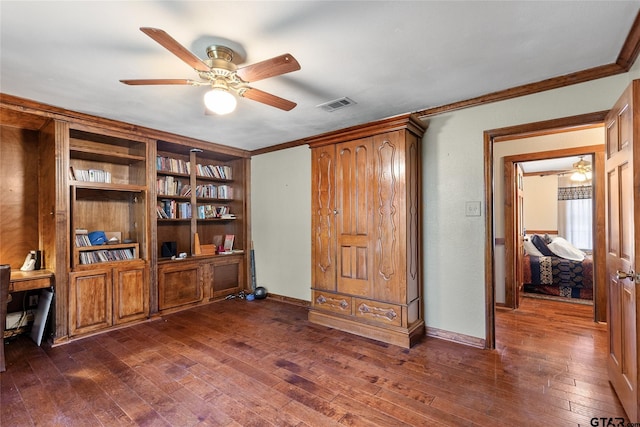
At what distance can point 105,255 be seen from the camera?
352 centimetres

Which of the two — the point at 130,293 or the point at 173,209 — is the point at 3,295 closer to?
the point at 130,293

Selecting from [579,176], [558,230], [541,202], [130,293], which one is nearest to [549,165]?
[579,176]

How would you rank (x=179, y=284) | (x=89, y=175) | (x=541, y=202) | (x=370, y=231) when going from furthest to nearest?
(x=541, y=202) → (x=179, y=284) → (x=89, y=175) → (x=370, y=231)

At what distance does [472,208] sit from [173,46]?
2.83m

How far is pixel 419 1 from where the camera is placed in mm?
1610

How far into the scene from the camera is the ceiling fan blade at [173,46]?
1449 mm

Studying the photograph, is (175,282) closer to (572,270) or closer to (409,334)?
(409,334)

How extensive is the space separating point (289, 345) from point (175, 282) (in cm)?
204

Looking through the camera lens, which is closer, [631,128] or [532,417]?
[631,128]

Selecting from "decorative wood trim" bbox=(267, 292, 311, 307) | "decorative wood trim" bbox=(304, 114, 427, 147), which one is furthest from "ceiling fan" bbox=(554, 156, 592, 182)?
"decorative wood trim" bbox=(267, 292, 311, 307)

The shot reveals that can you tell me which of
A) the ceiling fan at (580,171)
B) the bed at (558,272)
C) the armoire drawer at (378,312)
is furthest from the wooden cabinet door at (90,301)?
the ceiling fan at (580,171)

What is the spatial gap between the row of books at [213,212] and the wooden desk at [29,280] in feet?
6.37

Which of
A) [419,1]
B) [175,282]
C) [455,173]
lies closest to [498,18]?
[419,1]

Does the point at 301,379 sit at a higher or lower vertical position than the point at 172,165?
lower
